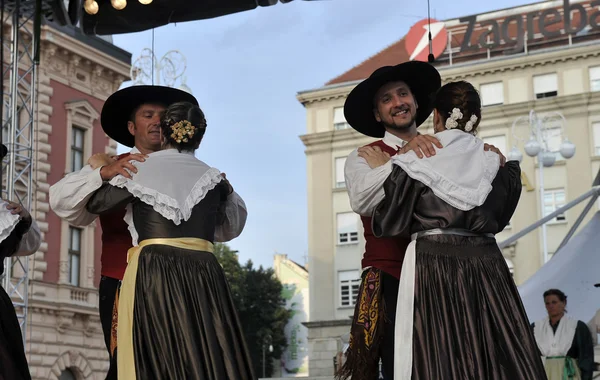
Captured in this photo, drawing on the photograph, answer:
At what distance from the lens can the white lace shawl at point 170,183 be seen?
4277 mm

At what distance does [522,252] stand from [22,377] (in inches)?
1266

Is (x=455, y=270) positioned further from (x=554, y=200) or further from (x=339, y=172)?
(x=339, y=172)

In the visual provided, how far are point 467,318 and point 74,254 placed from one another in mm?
21335

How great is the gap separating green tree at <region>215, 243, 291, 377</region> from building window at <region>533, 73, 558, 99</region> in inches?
757

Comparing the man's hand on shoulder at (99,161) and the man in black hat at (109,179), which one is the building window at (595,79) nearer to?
the man in black hat at (109,179)

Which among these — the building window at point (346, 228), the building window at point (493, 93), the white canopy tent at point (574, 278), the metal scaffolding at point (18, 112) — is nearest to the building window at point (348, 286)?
the building window at point (346, 228)

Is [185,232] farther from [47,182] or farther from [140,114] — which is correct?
[47,182]

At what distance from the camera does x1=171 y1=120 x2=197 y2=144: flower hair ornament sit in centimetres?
446

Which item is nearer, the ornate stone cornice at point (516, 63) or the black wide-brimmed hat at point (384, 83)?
the black wide-brimmed hat at point (384, 83)

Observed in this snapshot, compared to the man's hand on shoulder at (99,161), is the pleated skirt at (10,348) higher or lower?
lower

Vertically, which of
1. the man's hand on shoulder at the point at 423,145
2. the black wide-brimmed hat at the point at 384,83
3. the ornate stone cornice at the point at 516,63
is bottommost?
the man's hand on shoulder at the point at 423,145

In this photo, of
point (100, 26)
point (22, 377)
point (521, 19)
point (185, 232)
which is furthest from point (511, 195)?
point (521, 19)

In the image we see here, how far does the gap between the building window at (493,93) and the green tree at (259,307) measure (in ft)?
56.7

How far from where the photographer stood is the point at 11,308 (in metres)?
4.90
